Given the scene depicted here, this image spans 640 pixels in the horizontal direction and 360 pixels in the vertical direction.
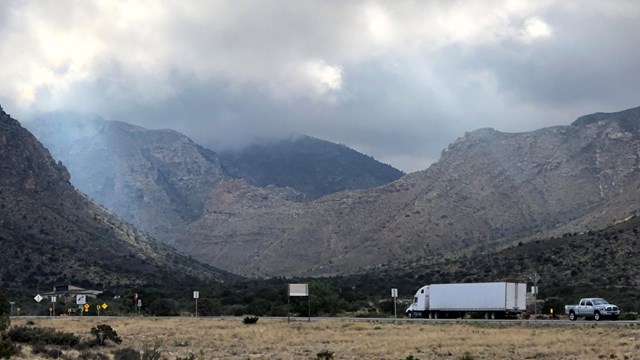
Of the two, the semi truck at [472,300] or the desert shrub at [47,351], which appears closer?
the desert shrub at [47,351]

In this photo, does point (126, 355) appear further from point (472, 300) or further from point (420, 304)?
point (420, 304)

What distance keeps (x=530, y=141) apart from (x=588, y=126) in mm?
11397

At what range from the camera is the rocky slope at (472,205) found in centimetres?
13475

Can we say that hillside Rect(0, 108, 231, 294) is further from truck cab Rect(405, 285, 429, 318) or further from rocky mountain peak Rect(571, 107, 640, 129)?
rocky mountain peak Rect(571, 107, 640, 129)

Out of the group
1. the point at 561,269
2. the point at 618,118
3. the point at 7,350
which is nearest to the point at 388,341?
the point at 7,350

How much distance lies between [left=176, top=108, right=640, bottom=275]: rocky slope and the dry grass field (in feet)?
257

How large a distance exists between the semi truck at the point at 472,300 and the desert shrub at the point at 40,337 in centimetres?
2968

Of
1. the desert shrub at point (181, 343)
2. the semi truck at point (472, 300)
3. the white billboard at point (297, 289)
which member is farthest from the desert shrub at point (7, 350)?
the semi truck at point (472, 300)

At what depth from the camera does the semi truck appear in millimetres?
53378

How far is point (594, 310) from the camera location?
47.0m

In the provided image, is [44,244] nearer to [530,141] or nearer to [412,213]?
[412,213]

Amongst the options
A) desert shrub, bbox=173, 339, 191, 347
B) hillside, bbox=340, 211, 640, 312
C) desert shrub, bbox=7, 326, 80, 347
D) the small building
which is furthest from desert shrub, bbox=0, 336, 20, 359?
the small building

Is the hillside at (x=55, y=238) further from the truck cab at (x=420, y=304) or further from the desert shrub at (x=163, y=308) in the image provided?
the truck cab at (x=420, y=304)

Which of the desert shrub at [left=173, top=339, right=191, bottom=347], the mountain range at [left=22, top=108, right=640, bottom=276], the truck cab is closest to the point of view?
the desert shrub at [left=173, top=339, right=191, bottom=347]
